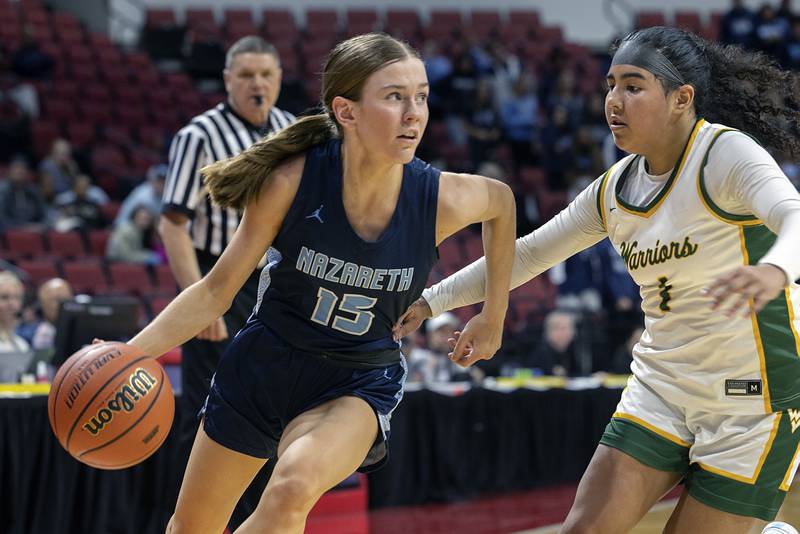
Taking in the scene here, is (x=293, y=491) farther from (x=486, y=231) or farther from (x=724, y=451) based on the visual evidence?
(x=724, y=451)

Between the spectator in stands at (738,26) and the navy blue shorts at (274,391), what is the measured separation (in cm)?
1465

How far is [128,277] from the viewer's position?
33.3 feet

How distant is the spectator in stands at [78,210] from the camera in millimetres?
11195

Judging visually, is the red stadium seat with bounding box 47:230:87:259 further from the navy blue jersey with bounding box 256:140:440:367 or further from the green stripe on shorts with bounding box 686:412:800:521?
the green stripe on shorts with bounding box 686:412:800:521

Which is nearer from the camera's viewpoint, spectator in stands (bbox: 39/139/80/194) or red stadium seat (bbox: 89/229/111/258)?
red stadium seat (bbox: 89/229/111/258)

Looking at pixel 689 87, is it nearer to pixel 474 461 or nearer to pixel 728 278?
pixel 728 278

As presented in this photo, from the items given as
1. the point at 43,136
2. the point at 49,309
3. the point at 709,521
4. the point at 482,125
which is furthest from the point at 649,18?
the point at 709,521

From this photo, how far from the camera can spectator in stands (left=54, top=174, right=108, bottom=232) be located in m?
11.2

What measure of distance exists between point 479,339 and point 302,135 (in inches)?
32.7

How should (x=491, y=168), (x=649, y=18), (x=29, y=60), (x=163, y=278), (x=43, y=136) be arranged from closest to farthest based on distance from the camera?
(x=163, y=278)
(x=491, y=168)
(x=43, y=136)
(x=29, y=60)
(x=649, y=18)

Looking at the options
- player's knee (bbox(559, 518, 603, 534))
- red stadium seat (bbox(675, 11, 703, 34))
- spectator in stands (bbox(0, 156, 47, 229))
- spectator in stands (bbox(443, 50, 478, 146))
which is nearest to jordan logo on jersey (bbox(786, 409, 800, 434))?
player's knee (bbox(559, 518, 603, 534))

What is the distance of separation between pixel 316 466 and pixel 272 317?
0.57 m

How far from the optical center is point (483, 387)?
7488 millimetres

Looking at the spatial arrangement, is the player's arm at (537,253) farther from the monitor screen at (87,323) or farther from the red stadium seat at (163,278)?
the red stadium seat at (163,278)
